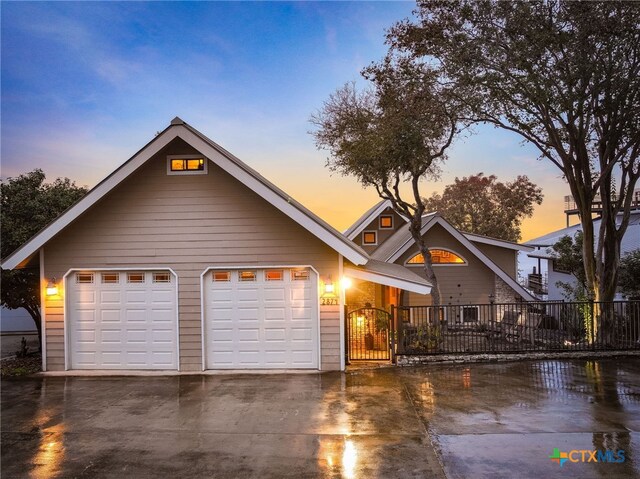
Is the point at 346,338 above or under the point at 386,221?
under

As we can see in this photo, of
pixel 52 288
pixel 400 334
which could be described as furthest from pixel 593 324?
pixel 52 288

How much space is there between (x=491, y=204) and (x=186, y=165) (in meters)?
39.4

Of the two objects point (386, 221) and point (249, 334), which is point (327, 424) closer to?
point (249, 334)

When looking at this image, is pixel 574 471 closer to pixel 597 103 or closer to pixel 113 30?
pixel 597 103

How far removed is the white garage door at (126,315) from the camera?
10102 mm

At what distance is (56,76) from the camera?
1795cm

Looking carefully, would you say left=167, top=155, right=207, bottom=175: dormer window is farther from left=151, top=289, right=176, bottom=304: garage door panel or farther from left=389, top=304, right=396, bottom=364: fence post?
left=389, top=304, right=396, bottom=364: fence post

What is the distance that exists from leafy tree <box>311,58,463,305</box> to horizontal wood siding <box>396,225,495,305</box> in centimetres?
559

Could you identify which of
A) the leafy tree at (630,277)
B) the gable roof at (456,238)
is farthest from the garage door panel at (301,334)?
the leafy tree at (630,277)

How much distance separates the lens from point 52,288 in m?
9.95

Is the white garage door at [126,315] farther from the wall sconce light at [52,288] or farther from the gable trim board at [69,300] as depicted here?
the wall sconce light at [52,288]

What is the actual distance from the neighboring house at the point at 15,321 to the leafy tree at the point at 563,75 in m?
19.1

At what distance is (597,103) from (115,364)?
49.3 ft

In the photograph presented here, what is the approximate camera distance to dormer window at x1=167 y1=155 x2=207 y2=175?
389 inches
